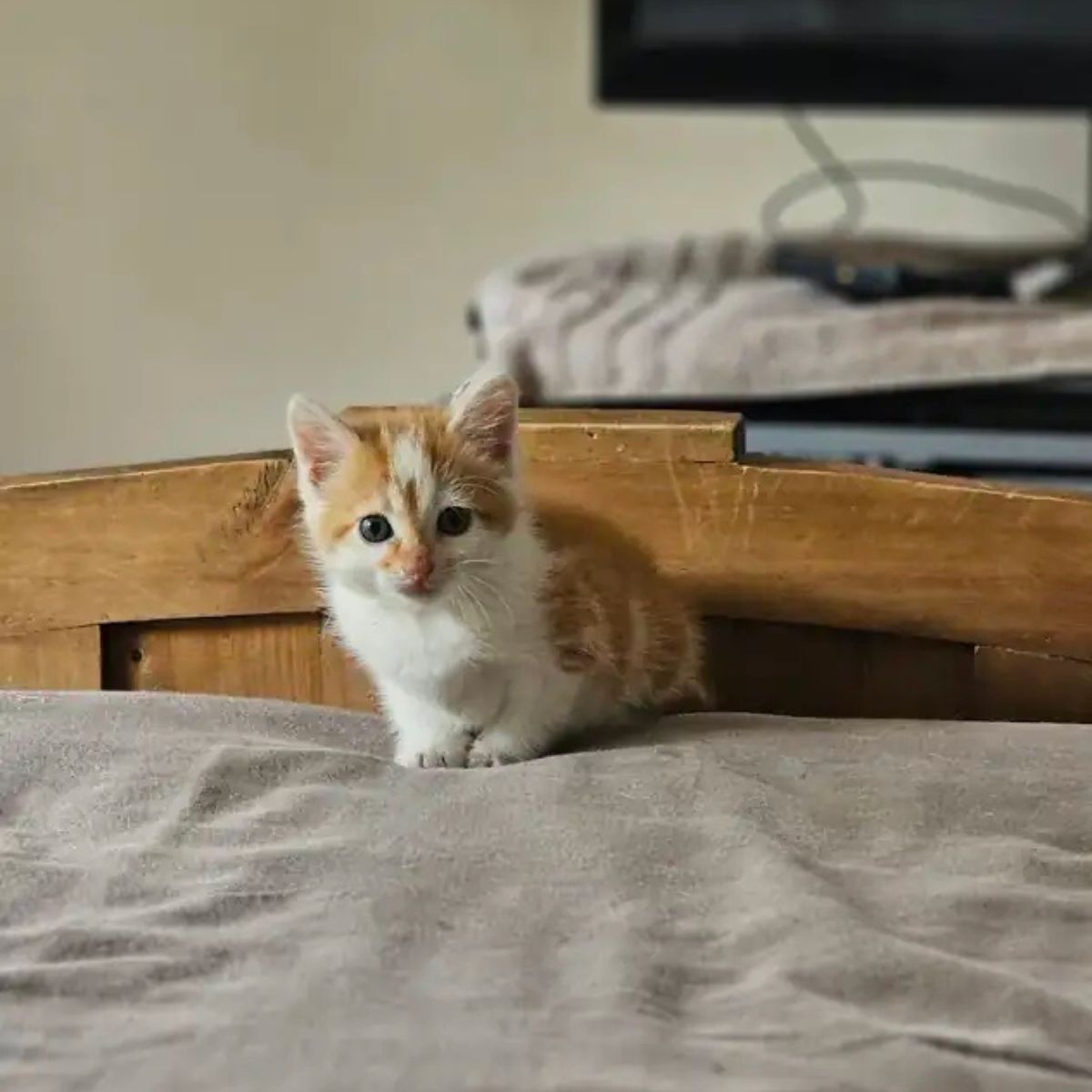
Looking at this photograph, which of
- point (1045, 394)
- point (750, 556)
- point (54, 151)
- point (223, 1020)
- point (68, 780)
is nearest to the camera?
point (223, 1020)

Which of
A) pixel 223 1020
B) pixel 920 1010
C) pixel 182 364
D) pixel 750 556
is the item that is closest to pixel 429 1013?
pixel 223 1020

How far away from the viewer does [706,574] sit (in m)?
1.14

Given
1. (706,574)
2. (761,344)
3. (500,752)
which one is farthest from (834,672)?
(761,344)

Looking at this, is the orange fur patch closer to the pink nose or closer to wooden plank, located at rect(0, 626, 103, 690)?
the pink nose

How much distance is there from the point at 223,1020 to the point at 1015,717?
59cm

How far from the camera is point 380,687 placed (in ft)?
3.65

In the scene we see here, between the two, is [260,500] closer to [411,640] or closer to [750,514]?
[411,640]

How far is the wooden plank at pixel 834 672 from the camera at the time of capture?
114 centimetres

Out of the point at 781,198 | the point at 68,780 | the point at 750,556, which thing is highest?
the point at 781,198

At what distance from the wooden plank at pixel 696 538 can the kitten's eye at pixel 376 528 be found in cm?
12

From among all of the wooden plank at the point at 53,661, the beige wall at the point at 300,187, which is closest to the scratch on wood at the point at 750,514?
the wooden plank at the point at 53,661

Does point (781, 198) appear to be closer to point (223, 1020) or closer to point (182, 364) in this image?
point (182, 364)

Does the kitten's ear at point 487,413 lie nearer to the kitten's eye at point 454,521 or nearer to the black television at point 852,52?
the kitten's eye at point 454,521

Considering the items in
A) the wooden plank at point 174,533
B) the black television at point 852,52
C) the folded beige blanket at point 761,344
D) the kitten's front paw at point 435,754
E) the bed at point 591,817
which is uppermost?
the black television at point 852,52
